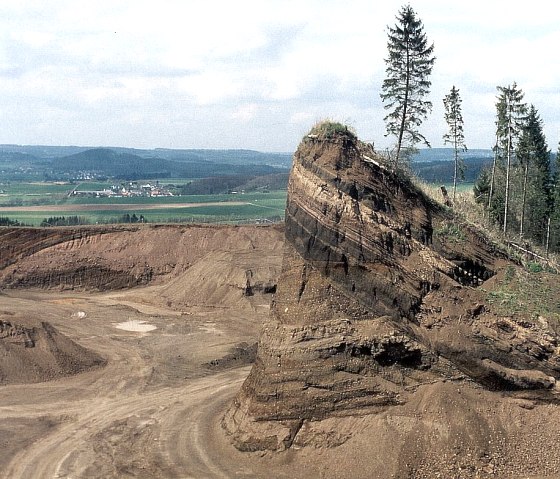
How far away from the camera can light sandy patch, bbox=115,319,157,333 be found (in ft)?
142

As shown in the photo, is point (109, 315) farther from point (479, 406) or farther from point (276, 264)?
point (479, 406)

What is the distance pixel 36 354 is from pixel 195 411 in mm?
12076

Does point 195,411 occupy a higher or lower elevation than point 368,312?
lower

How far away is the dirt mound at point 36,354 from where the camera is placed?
3300 centimetres

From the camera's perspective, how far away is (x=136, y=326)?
Result: 44125 millimetres

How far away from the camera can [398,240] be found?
874 inches

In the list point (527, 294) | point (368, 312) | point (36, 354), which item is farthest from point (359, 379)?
point (36, 354)

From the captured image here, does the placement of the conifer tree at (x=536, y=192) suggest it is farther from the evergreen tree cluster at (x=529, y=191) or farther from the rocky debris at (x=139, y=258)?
the rocky debris at (x=139, y=258)

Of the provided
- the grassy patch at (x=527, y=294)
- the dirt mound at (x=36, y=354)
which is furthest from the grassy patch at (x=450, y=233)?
the dirt mound at (x=36, y=354)

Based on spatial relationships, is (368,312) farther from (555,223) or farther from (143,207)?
(143,207)

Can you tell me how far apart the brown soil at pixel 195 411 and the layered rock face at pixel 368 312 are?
73cm

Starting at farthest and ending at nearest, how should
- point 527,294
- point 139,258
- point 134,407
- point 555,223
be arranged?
point 139,258
point 555,223
point 134,407
point 527,294

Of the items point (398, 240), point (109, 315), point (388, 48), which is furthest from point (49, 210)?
point (398, 240)

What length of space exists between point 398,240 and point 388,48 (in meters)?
13.3
